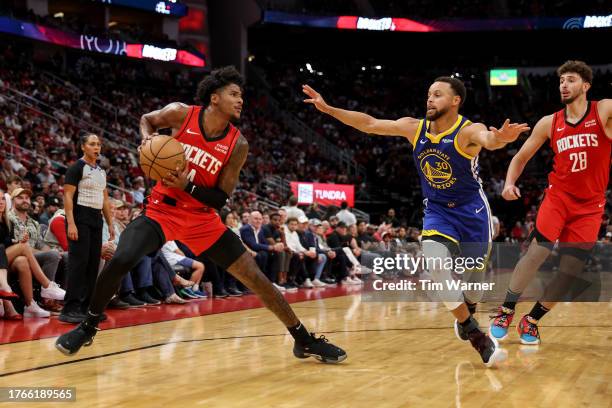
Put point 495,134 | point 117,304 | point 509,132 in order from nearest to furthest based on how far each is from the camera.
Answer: point 509,132 → point 495,134 → point 117,304

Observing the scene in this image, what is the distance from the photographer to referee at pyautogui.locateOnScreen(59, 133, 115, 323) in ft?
22.3

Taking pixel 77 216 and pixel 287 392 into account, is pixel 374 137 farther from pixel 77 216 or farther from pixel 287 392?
pixel 287 392

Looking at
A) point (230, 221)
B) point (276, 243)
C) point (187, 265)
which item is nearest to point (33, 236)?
point (187, 265)

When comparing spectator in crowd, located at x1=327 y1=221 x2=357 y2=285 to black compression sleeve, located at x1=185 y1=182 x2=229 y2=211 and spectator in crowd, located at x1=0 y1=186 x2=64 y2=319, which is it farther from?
black compression sleeve, located at x1=185 y1=182 x2=229 y2=211

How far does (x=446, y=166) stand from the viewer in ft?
16.3

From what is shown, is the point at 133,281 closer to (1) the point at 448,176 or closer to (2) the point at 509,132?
(1) the point at 448,176

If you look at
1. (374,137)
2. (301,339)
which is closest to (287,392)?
(301,339)

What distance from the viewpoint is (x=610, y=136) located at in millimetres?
5660

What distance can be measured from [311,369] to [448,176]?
1633 mm

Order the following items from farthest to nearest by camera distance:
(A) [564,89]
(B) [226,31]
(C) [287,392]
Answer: (B) [226,31] < (A) [564,89] < (C) [287,392]

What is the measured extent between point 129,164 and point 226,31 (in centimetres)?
1500

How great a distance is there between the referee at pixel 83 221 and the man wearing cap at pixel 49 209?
10.3 feet

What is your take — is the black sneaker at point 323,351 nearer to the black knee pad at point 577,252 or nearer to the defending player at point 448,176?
the defending player at point 448,176

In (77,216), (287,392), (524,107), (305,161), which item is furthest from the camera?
(524,107)
